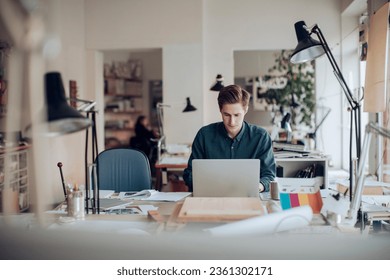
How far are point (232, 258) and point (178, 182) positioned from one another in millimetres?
3262

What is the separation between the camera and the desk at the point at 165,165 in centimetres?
387

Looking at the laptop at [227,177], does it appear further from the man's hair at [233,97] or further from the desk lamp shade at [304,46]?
the desk lamp shade at [304,46]

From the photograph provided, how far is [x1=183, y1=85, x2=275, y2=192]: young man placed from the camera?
2.26 meters

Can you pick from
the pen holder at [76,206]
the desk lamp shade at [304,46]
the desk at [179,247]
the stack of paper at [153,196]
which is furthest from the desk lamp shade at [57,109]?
the desk lamp shade at [304,46]

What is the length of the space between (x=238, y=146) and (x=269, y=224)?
4.20ft

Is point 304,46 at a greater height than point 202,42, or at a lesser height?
lesser

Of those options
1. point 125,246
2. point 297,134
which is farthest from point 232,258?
point 297,134

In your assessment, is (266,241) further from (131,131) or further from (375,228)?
(131,131)

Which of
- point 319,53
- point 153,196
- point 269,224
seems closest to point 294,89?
point 319,53

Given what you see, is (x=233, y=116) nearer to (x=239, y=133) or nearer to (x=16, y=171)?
(x=239, y=133)

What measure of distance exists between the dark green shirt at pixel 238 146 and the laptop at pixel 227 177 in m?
0.64

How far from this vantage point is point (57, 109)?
108 cm
